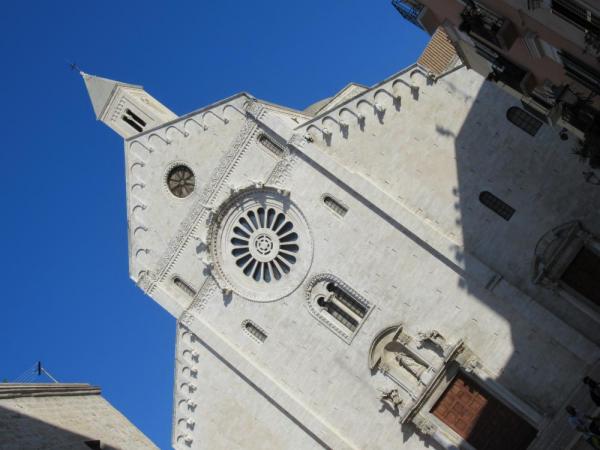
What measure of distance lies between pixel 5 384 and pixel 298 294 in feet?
35.4

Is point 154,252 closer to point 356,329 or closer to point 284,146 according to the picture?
point 284,146

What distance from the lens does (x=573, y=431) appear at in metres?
21.7

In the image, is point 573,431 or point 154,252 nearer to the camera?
point 573,431

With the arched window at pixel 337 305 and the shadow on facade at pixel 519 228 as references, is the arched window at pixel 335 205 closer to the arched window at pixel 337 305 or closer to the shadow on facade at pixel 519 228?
the arched window at pixel 337 305

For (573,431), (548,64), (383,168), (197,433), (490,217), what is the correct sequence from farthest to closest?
(197,433)
(383,168)
(490,217)
(573,431)
(548,64)

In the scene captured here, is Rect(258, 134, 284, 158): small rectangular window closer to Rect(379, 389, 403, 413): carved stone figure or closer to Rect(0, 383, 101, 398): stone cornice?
Rect(379, 389, 403, 413): carved stone figure

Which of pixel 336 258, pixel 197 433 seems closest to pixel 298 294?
pixel 336 258

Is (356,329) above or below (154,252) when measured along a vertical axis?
above

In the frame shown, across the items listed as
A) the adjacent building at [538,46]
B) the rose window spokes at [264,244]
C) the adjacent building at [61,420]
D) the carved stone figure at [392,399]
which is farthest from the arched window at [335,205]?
the adjacent building at [61,420]

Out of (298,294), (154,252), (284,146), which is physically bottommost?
(154,252)

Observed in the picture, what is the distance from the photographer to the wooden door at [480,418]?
24375mm

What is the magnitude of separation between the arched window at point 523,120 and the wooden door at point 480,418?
888 centimetres

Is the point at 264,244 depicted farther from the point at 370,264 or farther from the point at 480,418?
the point at 480,418

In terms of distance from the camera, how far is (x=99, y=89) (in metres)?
31.1
